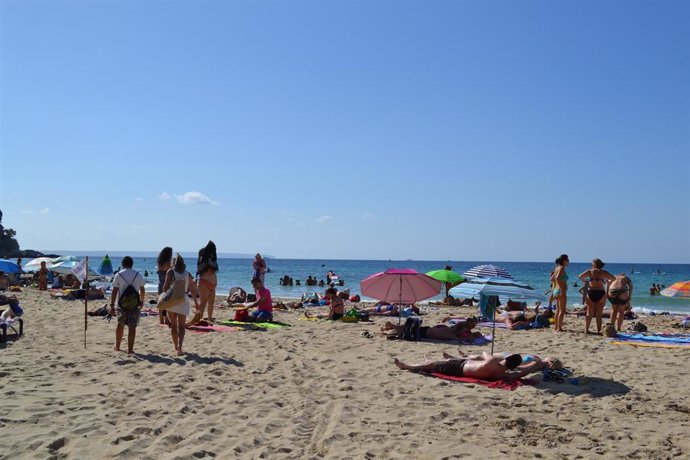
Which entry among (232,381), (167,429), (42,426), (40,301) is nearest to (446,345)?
(232,381)

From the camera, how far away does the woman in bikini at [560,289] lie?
457 inches

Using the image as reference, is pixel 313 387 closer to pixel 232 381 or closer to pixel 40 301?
pixel 232 381

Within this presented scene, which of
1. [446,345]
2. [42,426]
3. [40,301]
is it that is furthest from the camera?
[40,301]

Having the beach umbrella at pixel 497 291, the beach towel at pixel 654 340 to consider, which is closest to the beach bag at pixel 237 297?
the beach umbrella at pixel 497 291

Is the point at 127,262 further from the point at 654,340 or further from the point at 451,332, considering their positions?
the point at 654,340

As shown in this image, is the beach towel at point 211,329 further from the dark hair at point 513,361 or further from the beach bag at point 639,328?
the beach bag at point 639,328

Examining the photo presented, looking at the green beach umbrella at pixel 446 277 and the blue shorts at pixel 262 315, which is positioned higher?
the green beach umbrella at pixel 446 277

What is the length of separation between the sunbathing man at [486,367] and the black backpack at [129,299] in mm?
3854

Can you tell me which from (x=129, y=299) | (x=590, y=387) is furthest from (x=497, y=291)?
(x=129, y=299)

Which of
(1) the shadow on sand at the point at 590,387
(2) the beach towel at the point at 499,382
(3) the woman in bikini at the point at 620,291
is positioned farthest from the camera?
(3) the woman in bikini at the point at 620,291

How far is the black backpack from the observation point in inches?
302

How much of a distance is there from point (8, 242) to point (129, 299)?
7838 centimetres

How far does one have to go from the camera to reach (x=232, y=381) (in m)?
6.43

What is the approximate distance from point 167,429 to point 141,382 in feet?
5.57
